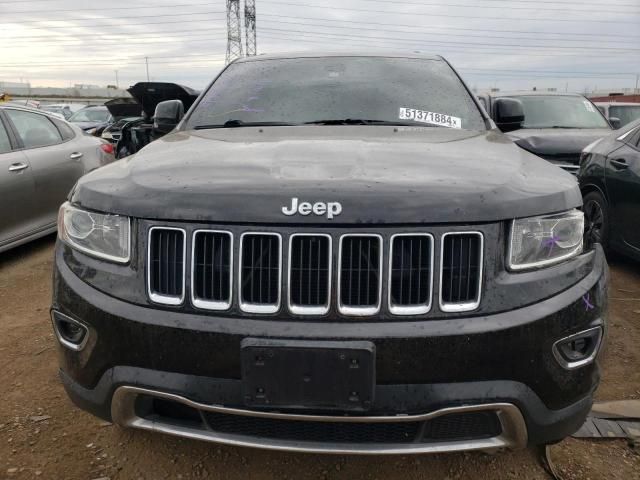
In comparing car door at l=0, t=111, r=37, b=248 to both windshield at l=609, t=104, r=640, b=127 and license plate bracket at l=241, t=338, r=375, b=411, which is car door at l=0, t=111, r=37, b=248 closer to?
license plate bracket at l=241, t=338, r=375, b=411

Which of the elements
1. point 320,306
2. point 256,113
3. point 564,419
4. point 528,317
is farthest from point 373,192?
point 256,113

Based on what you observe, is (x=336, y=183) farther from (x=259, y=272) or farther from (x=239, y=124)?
(x=239, y=124)

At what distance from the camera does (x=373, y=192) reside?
174 centimetres

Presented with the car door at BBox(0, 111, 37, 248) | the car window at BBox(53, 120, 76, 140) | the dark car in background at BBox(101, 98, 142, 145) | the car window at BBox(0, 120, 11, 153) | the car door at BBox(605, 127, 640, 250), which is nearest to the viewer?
the car door at BBox(605, 127, 640, 250)

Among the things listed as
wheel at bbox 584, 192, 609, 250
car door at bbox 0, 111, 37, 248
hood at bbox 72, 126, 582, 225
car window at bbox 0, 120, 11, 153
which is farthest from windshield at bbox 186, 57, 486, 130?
car window at bbox 0, 120, 11, 153

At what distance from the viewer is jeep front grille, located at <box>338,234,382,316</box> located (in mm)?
1702

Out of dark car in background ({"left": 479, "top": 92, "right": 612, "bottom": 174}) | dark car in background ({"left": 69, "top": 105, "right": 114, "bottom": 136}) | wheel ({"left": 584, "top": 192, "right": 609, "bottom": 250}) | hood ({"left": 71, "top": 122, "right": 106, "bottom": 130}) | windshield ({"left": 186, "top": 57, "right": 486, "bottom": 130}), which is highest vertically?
windshield ({"left": 186, "top": 57, "right": 486, "bottom": 130})

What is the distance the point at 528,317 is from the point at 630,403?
1457mm

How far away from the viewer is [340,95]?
3.05m

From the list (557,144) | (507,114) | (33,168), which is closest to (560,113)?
(557,144)

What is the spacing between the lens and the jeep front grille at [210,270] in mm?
1752

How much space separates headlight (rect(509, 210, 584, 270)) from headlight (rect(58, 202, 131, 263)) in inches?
50.1

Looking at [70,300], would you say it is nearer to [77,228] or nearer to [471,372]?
[77,228]

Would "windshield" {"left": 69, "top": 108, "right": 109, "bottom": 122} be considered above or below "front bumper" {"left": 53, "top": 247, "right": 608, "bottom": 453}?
below
